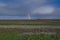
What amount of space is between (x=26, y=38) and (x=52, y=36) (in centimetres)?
91

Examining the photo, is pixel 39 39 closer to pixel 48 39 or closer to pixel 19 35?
pixel 48 39

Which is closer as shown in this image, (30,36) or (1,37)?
(30,36)

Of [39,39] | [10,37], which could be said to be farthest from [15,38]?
[39,39]

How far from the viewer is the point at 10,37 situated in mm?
7844

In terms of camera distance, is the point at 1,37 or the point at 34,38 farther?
the point at 1,37

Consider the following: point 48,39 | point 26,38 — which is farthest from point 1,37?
point 48,39

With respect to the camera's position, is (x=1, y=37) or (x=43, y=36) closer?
(x=43, y=36)

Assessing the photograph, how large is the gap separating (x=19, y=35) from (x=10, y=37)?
1.02 feet

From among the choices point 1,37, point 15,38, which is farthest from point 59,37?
point 1,37

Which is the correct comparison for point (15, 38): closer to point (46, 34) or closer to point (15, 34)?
point (15, 34)

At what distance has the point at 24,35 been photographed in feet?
25.8

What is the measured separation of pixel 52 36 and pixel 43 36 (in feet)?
1.12

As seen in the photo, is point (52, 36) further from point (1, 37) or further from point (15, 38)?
point (1, 37)

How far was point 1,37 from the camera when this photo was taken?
826 cm
